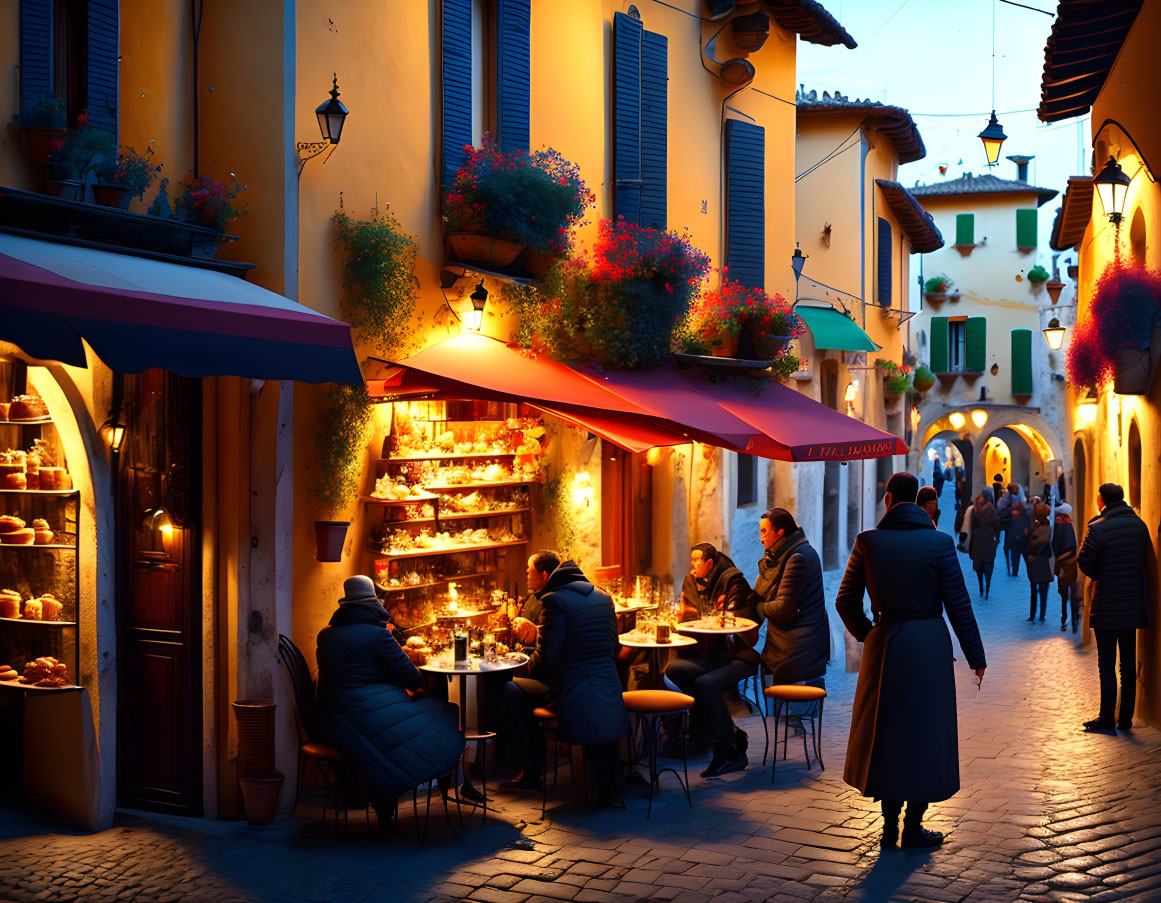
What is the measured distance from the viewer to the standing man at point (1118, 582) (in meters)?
9.95

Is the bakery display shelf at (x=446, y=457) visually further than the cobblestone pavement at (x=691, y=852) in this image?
Yes

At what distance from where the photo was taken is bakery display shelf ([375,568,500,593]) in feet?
29.0

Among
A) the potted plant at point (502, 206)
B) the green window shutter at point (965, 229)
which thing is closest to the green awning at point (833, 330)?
the potted plant at point (502, 206)

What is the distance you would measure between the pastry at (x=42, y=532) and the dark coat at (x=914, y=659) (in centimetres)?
501

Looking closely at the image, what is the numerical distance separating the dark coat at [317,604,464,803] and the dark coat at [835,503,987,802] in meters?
2.58

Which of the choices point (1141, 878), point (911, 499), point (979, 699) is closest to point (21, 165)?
point (911, 499)

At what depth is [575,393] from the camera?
934 cm

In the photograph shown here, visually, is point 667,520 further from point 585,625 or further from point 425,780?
point 425,780

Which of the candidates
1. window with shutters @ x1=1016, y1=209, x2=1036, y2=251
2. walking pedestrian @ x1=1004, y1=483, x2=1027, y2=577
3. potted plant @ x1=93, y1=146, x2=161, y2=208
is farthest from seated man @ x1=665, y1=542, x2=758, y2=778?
window with shutters @ x1=1016, y1=209, x2=1036, y2=251

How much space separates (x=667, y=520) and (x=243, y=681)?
608 centimetres

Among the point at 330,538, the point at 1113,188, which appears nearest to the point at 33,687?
the point at 330,538

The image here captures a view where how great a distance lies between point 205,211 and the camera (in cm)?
752

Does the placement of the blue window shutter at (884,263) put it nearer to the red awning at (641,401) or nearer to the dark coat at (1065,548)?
the dark coat at (1065,548)

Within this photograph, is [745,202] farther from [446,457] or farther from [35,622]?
[35,622]
